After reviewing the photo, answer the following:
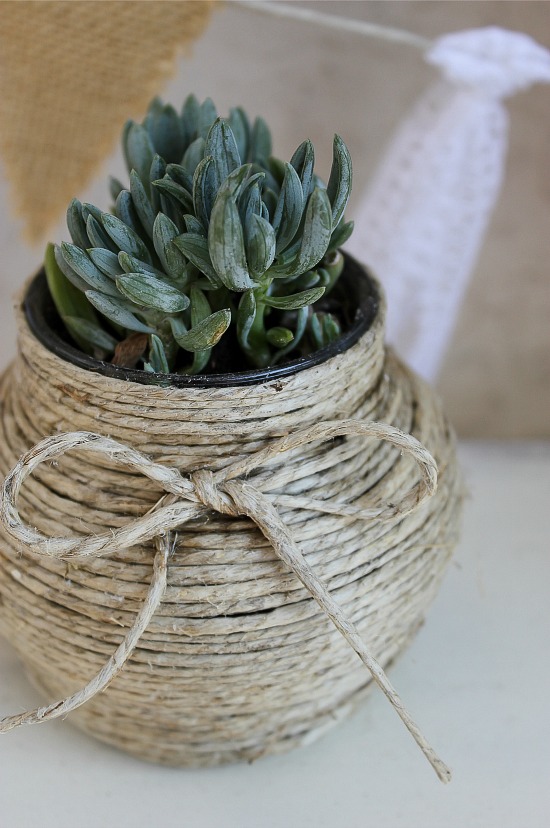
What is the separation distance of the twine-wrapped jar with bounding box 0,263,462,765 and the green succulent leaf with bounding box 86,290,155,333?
4 centimetres

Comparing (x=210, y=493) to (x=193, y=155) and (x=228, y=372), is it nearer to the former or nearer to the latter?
(x=228, y=372)

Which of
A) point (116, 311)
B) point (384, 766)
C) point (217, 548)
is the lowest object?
point (384, 766)

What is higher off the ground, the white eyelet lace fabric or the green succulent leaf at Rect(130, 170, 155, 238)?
the green succulent leaf at Rect(130, 170, 155, 238)

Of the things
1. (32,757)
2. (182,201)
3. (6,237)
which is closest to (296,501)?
(182,201)

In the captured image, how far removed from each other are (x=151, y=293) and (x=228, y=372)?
9cm

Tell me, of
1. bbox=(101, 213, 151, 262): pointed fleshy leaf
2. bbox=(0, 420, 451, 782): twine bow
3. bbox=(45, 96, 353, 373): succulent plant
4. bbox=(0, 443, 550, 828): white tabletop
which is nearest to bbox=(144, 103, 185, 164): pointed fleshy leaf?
bbox=(45, 96, 353, 373): succulent plant

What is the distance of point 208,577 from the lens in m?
0.48

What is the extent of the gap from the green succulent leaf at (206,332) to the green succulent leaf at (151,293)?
0.06 feet

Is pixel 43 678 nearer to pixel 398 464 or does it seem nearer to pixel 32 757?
pixel 32 757

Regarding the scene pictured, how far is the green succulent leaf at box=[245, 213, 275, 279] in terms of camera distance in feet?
1.43

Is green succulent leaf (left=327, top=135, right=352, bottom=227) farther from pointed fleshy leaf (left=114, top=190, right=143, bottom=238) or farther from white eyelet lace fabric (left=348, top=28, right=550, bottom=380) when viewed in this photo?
white eyelet lace fabric (left=348, top=28, right=550, bottom=380)

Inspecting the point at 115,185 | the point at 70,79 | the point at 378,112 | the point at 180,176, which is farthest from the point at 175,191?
the point at 378,112

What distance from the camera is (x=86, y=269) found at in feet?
1.57

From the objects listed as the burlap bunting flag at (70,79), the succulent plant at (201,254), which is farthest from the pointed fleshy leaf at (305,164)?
the burlap bunting flag at (70,79)
